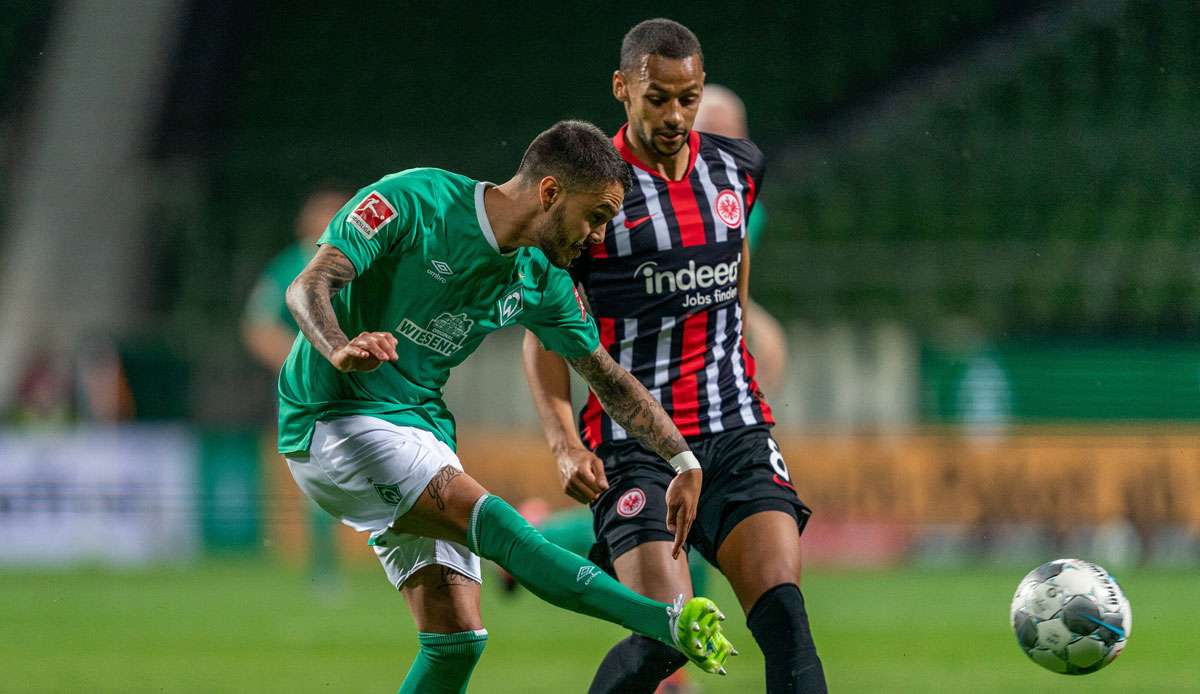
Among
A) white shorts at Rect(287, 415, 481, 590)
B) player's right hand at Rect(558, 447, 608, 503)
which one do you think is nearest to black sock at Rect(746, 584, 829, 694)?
player's right hand at Rect(558, 447, 608, 503)

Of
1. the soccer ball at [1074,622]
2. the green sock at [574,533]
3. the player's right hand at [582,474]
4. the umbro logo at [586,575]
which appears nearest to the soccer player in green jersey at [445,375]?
the umbro logo at [586,575]

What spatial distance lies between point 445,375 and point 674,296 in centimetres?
71

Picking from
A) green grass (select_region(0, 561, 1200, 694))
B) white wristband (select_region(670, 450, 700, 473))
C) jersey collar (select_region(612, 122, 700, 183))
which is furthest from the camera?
green grass (select_region(0, 561, 1200, 694))

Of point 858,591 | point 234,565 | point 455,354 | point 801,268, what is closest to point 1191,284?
point 801,268

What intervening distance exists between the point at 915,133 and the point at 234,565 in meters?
9.13

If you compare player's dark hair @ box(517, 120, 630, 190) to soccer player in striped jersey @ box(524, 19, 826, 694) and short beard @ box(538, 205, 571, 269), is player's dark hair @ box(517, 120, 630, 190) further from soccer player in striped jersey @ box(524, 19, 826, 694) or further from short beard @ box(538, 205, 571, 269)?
soccer player in striped jersey @ box(524, 19, 826, 694)

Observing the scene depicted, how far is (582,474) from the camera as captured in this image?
4.70m

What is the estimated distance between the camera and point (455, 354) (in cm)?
469

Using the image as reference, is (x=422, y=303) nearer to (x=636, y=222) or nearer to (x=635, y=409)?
(x=635, y=409)

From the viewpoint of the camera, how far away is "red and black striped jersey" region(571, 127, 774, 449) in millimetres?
5004

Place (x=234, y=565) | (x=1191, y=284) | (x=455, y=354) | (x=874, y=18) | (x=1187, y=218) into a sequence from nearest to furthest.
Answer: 1. (x=455, y=354)
2. (x=234, y=565)
3. (x=1191, y=284)
4. (x=1187, y=218)
5. (x=874, y=18)

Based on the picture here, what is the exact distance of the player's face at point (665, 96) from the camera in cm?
486

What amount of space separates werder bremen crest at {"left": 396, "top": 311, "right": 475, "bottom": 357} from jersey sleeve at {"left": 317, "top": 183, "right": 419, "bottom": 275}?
0.72 ft

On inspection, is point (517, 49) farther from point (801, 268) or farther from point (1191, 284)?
point (1191, 284)
